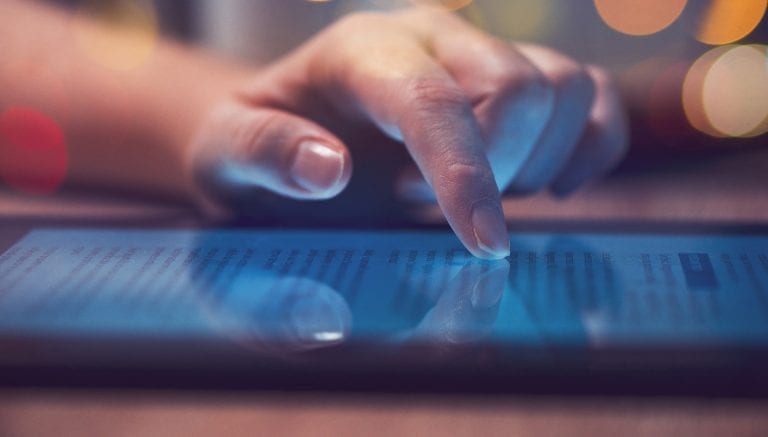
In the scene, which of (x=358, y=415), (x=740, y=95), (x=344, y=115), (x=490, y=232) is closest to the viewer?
(x=358, y=415)

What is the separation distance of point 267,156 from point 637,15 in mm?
481

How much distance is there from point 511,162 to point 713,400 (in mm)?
349

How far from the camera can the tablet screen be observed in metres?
0.31

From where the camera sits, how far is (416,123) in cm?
49

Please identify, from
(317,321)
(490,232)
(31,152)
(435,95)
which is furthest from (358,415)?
(31,152)

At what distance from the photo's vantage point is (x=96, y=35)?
85 cm

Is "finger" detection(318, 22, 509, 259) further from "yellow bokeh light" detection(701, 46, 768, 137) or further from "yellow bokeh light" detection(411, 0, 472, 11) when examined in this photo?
"yellow bokeh light" detection(701, 46, 768, 137)

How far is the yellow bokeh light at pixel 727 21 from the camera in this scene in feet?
2.55

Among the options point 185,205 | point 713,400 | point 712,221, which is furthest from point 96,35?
point 713,400

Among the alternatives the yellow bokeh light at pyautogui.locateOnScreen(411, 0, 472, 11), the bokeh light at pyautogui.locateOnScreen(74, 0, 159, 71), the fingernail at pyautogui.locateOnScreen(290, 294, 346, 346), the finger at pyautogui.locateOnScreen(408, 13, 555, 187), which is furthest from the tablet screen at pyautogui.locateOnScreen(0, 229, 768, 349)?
the bokeh light at pyautogui.locateOnScreen(74, 0, 159, 71)

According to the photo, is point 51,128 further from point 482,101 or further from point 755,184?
point 755,184

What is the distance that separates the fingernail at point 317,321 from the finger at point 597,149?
0.35 meters

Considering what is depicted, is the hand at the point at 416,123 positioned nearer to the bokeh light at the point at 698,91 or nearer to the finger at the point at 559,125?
the finger at the point at 559,125

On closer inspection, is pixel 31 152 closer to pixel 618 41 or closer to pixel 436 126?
pixel 436 126
